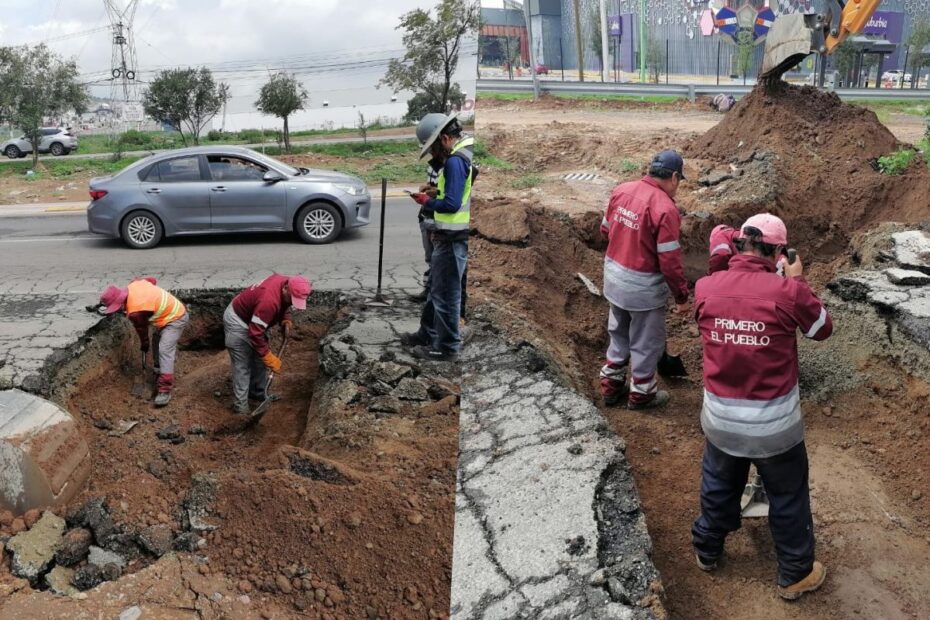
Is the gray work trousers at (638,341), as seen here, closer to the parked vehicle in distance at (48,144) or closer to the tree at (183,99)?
the tree at (183,99)

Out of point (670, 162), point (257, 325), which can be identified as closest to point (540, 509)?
point (670, 162)

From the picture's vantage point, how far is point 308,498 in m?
1.92

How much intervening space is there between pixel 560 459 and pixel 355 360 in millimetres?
1057

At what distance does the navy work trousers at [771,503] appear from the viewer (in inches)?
67.5

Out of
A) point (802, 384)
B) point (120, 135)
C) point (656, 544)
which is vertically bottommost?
point (656, 544)

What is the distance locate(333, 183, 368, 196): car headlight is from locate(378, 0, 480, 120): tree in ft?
1.63

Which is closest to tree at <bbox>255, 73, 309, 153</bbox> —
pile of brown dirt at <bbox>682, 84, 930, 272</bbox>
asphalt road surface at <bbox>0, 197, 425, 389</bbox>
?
asphalt road surface at <bbox>0, 197, 425, 389</bbox>

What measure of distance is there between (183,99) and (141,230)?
49 cm

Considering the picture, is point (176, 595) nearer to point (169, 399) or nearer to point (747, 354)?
point (169, 399)

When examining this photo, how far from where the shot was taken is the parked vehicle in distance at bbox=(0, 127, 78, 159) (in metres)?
2.47

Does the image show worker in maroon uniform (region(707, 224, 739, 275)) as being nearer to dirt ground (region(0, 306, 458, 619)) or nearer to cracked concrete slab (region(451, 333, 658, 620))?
cracked concrete slab (region(451, 333, 658, 620))

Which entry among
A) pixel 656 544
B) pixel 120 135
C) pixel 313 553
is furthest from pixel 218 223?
pixel 656 544

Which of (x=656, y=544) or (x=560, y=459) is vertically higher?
(x=560, y=459)

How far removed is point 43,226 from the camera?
2.52 meters
